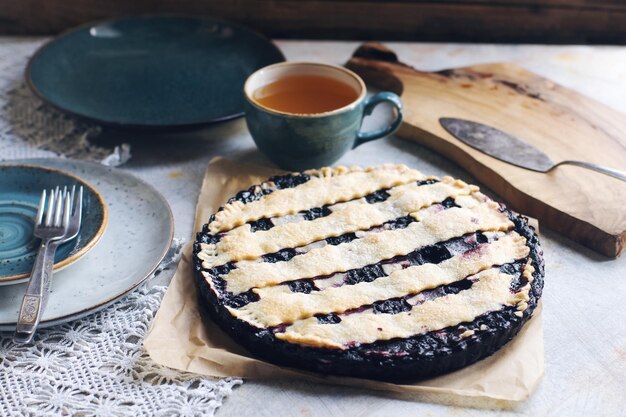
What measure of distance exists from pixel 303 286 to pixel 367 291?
87 mm

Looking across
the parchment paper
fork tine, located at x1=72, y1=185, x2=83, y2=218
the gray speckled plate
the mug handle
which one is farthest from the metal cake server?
fork tine, located at x1=72, y1=185, x2=83, y2=218

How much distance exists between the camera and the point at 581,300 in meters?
0.98

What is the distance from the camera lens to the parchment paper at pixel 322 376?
0.81 metres

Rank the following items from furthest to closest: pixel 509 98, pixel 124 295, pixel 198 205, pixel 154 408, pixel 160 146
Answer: pixel 509 98, pixel 160 146, pixel 198 205, pixel 124 295, pixel 154 408

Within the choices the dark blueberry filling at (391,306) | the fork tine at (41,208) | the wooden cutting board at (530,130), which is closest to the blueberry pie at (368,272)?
the dark blueberry filling at (391,306)

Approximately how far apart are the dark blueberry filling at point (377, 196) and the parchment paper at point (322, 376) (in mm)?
294

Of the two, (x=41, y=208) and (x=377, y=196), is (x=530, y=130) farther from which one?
(x=41, y=208)

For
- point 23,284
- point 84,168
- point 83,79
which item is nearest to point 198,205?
point 84,168

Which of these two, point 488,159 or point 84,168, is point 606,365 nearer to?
point 488,159

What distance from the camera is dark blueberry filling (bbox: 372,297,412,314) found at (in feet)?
2.80

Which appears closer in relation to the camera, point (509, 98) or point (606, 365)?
point (606, 365)

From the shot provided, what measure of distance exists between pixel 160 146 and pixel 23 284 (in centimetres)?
46

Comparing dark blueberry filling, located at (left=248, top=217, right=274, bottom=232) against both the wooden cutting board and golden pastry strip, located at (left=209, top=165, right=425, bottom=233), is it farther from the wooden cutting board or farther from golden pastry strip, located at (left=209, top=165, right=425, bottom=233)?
the wooden cutting board

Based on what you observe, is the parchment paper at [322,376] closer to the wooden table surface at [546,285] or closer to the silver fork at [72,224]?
the wooden table surface at [546,285]
